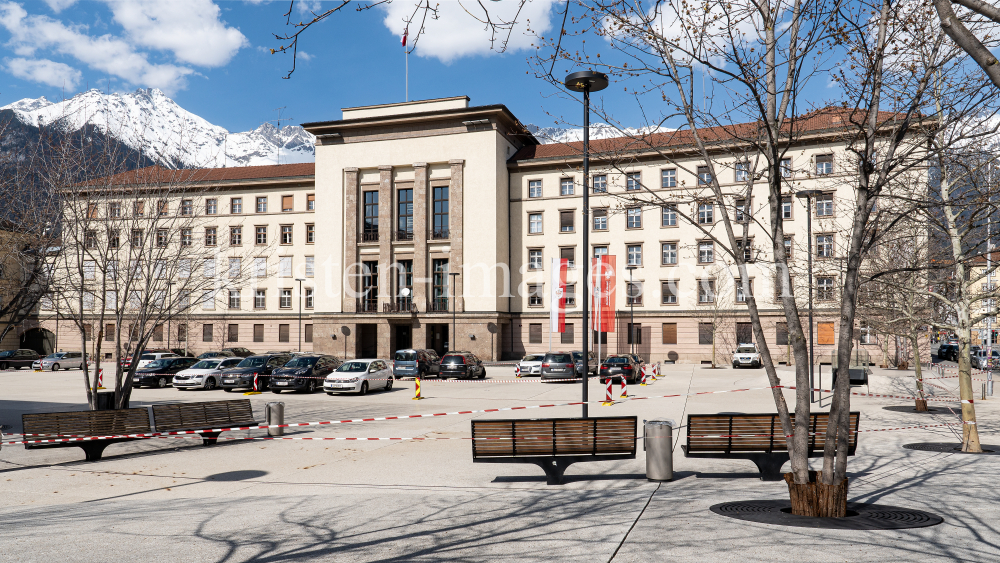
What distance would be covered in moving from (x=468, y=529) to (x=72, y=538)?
372 centimetres

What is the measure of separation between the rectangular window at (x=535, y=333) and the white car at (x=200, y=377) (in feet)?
90.8

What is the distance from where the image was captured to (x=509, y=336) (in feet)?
181

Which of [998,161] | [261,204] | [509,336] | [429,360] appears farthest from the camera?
[261,204]

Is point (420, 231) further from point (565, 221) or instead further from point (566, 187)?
point (566, 187)

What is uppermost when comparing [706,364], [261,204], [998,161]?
[261,204]

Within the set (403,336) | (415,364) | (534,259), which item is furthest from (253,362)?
(534,259)

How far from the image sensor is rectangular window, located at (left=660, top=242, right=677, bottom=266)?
174ft

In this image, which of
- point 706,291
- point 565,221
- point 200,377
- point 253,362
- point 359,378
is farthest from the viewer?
point 565,221

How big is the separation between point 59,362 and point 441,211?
28.1 metres

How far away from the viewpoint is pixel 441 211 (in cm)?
5516

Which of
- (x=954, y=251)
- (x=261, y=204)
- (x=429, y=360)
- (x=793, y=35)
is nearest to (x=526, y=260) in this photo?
(x=429, y=360)

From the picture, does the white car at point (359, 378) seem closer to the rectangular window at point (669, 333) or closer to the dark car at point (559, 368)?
the dark car at point (559, 368)

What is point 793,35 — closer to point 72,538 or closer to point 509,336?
point 72,538

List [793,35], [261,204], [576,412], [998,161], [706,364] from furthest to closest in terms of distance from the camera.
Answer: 1. [261,204]
2. [706,364]
3. [576,412]
4. [998,161]
5. [793,35]
